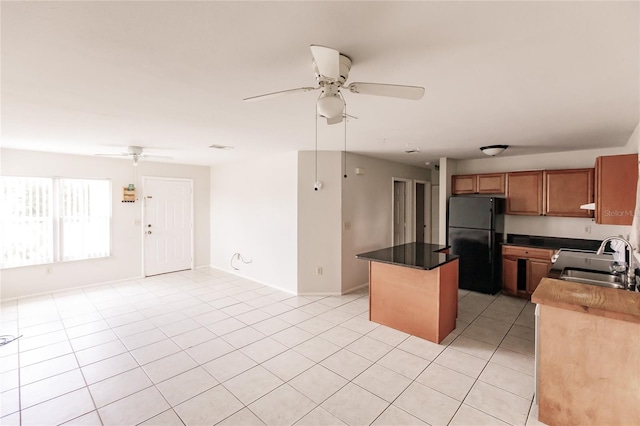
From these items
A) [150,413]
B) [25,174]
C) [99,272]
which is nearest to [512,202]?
[150,413]

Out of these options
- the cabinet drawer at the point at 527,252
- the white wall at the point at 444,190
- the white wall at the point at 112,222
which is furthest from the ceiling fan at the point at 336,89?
the white wall at the point at 112,222

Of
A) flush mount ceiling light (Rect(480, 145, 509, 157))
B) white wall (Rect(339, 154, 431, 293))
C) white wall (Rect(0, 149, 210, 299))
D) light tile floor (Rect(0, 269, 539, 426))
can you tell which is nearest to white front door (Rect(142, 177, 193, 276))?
white wall (Rect(0, 149, 210, 299))

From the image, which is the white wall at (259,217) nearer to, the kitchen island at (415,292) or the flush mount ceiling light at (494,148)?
the kitchen island at (415,292)

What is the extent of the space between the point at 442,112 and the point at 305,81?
4.51 feet

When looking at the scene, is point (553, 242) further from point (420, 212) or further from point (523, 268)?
point (420, 212)

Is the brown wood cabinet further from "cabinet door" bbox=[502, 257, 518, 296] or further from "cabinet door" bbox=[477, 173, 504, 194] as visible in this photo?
"cabinet door" bbox=[477, 173, 504, 194]

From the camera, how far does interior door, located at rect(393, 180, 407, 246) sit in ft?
19.5

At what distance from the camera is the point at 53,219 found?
4758 millimetres

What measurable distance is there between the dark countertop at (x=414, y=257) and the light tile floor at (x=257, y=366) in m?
0.84

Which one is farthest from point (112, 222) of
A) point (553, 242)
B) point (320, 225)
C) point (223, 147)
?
point (553, 242)

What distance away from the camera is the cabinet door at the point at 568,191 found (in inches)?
161

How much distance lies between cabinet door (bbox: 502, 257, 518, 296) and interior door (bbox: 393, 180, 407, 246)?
1.93 metres

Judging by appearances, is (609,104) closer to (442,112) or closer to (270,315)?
(442,112)

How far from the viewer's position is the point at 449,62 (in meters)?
1.66
